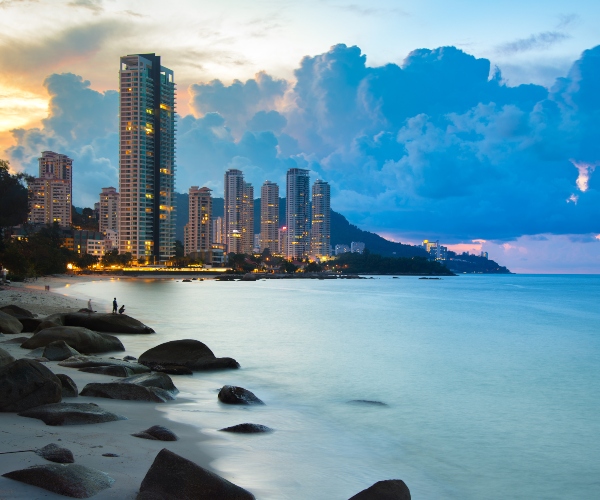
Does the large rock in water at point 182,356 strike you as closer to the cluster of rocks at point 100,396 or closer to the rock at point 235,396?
the cluster of rocks at point 100,396

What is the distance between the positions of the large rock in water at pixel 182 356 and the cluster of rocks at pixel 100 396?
34 mm

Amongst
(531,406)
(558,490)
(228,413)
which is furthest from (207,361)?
(558,490)

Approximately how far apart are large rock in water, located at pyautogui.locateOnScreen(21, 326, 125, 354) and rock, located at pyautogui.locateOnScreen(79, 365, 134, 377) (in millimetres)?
4319

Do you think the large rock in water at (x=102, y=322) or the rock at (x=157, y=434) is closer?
the rock at (x=157, y=434)

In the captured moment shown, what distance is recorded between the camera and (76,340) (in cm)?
2089

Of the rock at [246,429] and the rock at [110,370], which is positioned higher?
the rock at [110,370]

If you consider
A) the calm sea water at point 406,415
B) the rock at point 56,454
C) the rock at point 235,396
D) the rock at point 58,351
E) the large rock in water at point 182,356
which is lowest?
the calm sea water at point 406,415

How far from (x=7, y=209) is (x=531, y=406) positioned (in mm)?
55333

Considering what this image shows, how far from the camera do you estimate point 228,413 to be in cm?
1429

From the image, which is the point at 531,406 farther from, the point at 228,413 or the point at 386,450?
the point at 228,413

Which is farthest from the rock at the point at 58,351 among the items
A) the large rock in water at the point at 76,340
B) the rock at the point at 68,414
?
the rock at the point at 68,414

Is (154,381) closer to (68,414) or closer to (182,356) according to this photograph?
(182,356)

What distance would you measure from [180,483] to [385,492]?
275cm

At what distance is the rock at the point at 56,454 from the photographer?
310 inches
